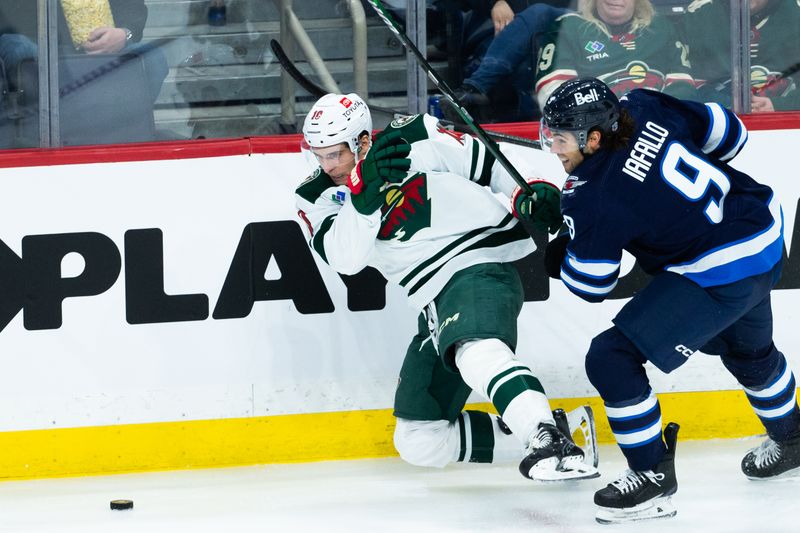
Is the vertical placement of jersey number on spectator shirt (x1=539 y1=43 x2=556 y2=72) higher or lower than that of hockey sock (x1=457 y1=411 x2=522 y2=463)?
higher

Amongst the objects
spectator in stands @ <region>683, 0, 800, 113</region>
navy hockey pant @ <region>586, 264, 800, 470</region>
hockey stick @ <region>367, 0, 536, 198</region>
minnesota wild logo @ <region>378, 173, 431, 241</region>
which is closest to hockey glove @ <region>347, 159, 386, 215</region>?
minnesota wild logo @ <region>378, 173, 431, 241</region>

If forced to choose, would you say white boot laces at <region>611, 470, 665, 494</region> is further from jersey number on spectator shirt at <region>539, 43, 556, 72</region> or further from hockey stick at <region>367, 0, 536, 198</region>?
jersey number on spectator shirt at <region>539, 43, 556, 72</region>

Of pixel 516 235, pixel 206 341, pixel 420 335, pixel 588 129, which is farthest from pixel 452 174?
pixel 206 341

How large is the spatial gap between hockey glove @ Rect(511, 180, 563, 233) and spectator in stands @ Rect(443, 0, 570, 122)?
67 centimetres

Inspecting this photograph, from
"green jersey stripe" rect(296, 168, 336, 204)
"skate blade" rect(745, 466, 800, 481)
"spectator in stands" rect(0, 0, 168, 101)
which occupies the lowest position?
"skate blade" rect(745, 466, 800, 481)

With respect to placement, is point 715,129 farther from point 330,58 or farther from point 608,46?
point 330,58

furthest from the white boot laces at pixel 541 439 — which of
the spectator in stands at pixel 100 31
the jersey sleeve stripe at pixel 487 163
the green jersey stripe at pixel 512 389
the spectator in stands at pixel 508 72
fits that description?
the spectator in stands at pixel 100 31

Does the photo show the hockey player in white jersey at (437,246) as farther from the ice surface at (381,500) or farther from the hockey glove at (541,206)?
the ice surface at (381,500)

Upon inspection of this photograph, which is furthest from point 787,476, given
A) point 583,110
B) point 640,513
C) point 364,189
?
point 364,189

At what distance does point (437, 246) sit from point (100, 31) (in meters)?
1.33

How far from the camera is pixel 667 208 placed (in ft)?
8.80

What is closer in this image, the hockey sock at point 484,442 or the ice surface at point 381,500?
the ice surface at point 381,500

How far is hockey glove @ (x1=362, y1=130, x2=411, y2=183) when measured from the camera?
2.89 meters

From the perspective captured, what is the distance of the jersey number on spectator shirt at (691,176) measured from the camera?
267 centimetres
